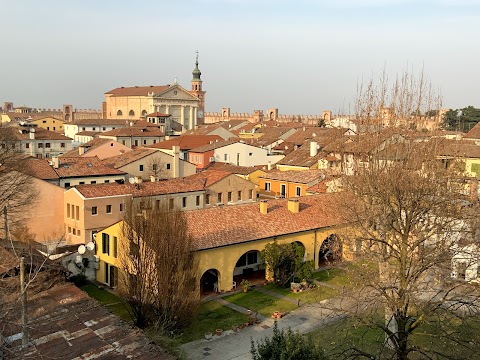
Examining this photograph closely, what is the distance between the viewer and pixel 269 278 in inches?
1022

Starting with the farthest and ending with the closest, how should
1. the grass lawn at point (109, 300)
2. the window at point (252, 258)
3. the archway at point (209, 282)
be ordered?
the window at point (252, 258) → the archway at point (209, 282) → the grass lawn at point (109, 300)

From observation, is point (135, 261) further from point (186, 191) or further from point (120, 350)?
point (186, 191)

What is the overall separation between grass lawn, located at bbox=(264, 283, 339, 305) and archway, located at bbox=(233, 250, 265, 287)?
5.07 feet

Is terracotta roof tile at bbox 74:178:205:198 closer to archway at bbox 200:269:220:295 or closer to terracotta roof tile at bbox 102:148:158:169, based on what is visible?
terracotta roof tile at bbox 102:148:158:169

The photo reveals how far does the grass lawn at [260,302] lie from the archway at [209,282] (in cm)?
121

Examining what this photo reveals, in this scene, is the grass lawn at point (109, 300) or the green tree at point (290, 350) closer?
the green tree at point (290, 350)

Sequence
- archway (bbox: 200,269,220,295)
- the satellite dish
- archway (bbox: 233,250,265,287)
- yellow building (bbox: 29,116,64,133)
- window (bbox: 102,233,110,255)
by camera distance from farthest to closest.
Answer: yellow building (bbox: 29,116,64,133) < archway (bbox: 233,250,265,287) < the satellite dish < window (bbox: 102,233,110,255) < archway (bbox: 200,269,220,295)

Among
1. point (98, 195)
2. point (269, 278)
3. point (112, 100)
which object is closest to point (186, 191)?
point (98, 195)

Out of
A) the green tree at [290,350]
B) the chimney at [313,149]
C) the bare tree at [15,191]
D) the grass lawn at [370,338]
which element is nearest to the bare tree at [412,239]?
the grass lawn at [370,338]

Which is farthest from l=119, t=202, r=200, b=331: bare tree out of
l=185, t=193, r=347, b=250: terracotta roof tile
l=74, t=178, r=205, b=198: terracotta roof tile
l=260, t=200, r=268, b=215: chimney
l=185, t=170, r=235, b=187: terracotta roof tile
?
l=185, t=170, r=235, b=187: terracotta roof tile

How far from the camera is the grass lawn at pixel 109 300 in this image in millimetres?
21581

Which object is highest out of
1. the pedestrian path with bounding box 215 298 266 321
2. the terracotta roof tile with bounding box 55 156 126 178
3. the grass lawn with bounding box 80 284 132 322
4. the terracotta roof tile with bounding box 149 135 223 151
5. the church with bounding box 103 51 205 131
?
the church with bounding box 103 51 205 131

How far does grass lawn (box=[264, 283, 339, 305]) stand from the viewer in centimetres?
2348

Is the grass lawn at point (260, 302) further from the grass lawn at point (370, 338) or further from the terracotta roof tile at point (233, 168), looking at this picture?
the terracotta roof tile at point (233, 168)
